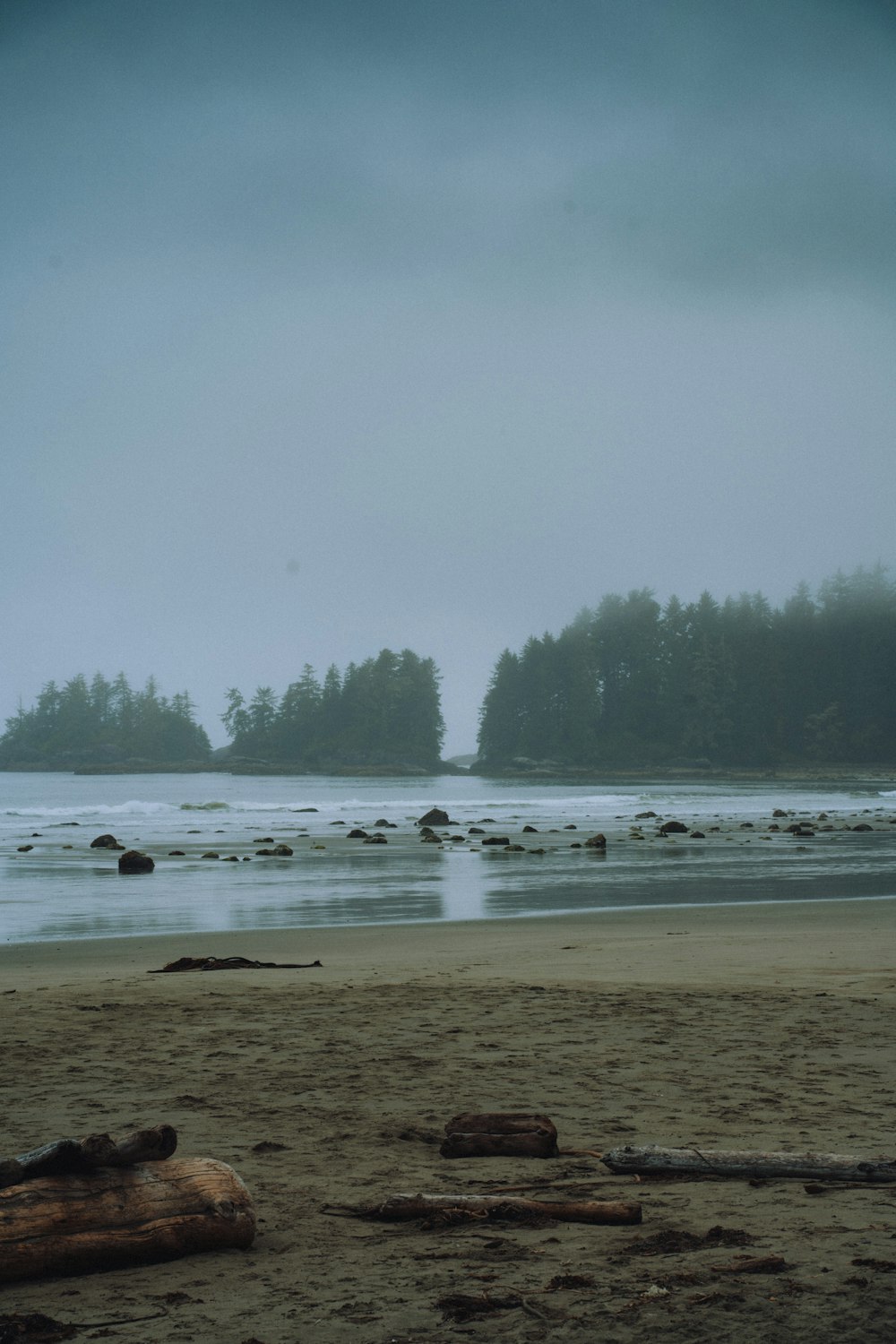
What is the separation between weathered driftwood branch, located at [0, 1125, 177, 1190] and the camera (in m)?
3.49

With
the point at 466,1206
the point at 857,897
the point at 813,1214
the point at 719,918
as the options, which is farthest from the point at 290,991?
the point at 857,897

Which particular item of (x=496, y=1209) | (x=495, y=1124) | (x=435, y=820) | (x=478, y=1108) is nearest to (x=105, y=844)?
(x=435, y=820)

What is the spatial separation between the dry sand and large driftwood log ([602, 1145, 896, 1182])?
0.27 ft

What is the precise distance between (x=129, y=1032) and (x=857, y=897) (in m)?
12.1

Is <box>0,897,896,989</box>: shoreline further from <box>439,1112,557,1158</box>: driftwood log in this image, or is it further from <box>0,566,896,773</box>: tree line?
<box>0,566,896,773</box>: tree line

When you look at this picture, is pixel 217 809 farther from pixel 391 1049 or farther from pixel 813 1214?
pixel 813 1214

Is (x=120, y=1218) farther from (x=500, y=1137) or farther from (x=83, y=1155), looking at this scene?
(x=500, y=1137)

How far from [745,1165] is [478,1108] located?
1.55 metres

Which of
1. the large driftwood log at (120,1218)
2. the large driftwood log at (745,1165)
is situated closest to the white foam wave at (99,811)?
the large driftwood log at (745,1165)

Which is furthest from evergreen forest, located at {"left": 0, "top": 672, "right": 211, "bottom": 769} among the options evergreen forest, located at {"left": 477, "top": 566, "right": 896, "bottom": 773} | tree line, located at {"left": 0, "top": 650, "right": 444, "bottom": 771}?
evergreen forest, located at {"left": 477, "top": 566, "right": 896, "bottom": 773}

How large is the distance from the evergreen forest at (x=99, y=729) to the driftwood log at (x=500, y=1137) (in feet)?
431

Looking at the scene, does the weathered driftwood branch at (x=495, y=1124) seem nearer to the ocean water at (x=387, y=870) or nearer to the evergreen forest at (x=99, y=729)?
the ocean water at (x=387, y=870)

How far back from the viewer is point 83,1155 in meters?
3.53

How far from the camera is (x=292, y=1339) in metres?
3.04
